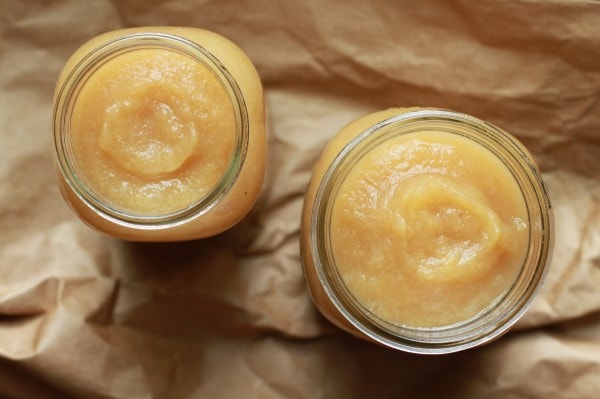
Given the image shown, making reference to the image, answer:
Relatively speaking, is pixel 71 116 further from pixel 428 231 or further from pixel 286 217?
pixel 428 231

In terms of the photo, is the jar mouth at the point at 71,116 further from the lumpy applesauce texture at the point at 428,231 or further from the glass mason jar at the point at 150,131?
the lumpy applesauce texture at the point at 428,231

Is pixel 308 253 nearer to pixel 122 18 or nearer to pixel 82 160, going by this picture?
pixel 82 160

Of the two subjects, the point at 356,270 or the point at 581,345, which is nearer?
the point at 356,270

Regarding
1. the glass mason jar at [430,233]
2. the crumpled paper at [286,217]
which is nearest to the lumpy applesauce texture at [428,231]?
the glass mason jar at [430,233]

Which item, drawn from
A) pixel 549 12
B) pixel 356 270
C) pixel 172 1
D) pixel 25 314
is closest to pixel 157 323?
pixel 25 314

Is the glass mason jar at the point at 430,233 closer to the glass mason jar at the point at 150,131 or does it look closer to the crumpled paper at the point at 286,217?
the glass mason jar at the point at 150,131

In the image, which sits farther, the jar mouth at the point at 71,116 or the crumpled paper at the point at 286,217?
the crumpled paper at the point at 286,217

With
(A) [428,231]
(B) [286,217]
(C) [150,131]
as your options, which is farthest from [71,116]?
(A) [428,231]
